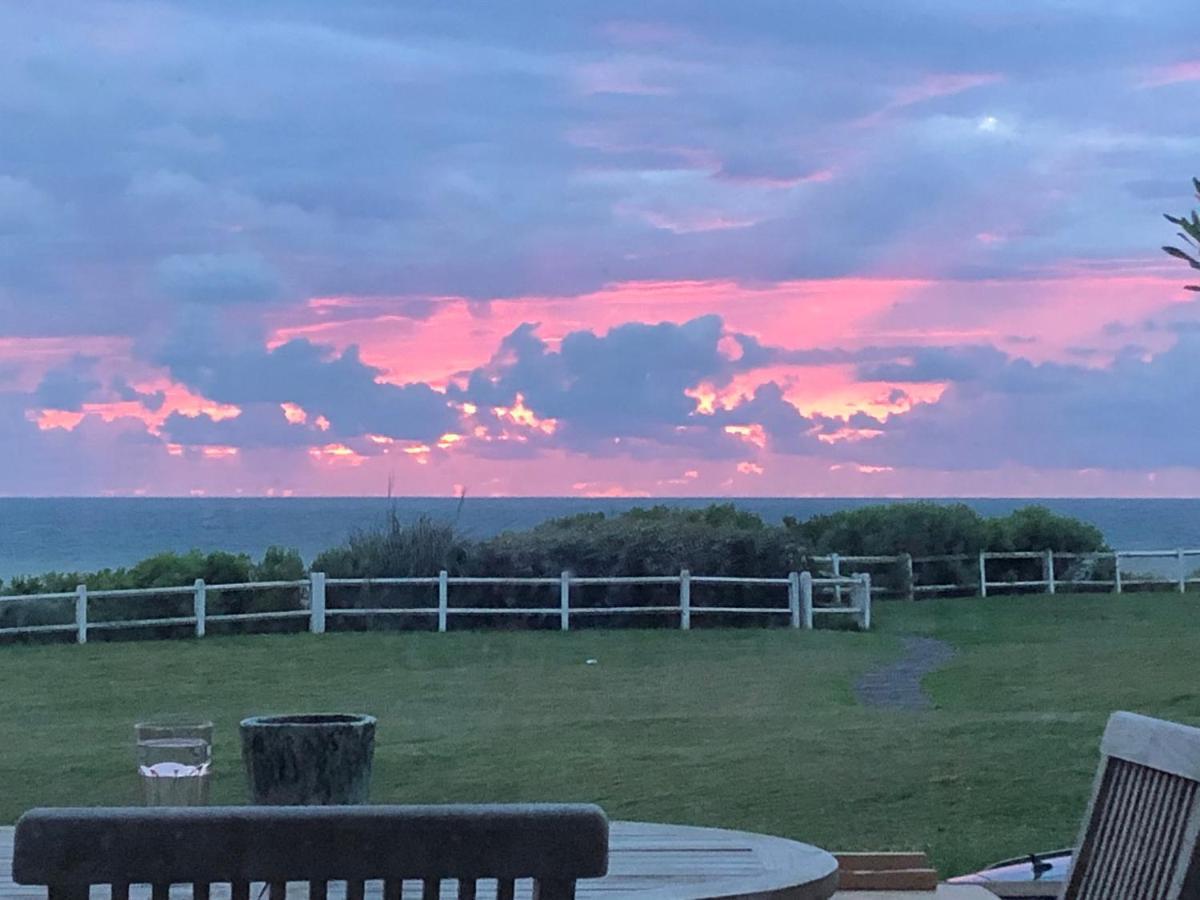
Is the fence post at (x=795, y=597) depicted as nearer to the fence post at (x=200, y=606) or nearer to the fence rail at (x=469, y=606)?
the fence rail at (x=469, y=606)

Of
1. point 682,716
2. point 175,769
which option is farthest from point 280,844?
point 682,716

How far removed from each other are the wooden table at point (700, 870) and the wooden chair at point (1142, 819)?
21.8 inches

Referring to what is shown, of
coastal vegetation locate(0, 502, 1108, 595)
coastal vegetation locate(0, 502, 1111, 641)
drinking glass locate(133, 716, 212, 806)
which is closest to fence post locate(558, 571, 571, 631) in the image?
coastal vegetation locate(0, 502, 1111, 641)

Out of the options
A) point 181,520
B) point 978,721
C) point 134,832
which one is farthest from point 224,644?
point 181,520

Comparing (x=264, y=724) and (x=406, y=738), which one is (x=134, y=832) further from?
(x=406, y=738)

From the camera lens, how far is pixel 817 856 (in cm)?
320

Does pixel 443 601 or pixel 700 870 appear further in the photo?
pixel 443 601

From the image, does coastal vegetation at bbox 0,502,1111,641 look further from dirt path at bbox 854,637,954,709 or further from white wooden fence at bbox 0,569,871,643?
dirt path at bbox 854,637,954,709

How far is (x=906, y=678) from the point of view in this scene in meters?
16.0

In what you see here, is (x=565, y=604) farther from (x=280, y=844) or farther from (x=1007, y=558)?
(x=280, y=844)

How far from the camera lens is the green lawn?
912 cm

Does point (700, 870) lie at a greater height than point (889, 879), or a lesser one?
greater

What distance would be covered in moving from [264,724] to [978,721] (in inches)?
368

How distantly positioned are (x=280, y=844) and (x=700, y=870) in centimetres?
147
